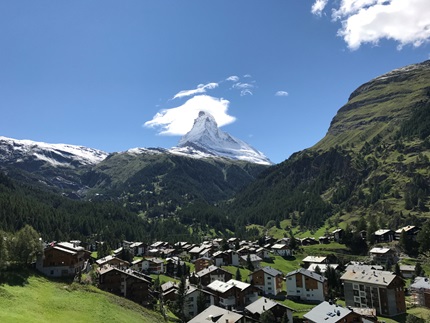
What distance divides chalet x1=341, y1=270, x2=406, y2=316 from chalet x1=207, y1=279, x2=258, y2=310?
89.1ft

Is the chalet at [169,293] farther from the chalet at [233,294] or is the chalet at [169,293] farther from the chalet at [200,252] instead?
the chalet at [200,252]

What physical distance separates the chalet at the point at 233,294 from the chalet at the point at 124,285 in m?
22.7

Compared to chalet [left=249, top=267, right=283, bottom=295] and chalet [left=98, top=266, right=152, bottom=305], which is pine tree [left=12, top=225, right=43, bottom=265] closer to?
chalet [left=98, top=266, right=152, bottom=305]

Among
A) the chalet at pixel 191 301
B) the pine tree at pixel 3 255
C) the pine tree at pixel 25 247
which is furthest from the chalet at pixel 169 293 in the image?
the pine tree at pixel 3 255

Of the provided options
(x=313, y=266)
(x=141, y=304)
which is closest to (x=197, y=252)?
(x=313, y=266)

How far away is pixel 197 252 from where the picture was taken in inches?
6668

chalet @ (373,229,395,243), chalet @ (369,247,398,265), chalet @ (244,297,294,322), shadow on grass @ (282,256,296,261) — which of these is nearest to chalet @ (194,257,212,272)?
shadow on grass @ (282,256,296,261)

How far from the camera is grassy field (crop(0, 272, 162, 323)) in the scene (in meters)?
55.6

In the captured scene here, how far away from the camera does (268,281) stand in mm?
119062

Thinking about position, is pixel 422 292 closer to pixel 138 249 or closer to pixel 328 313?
pixel 328 313

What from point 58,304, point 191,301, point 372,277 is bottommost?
point 191,301

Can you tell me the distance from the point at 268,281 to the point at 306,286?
1210 cm

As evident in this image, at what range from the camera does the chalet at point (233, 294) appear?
104 m

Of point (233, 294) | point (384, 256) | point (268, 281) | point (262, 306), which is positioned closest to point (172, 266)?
point (268, 281)
